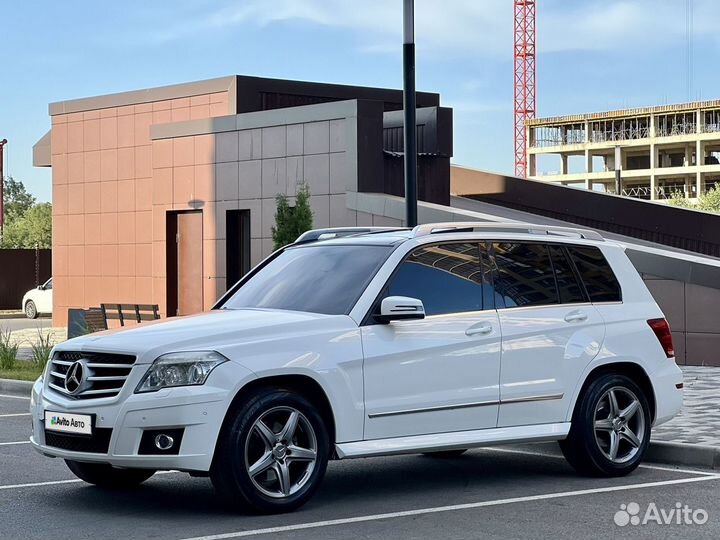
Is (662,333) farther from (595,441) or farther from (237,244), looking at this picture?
(237,244)

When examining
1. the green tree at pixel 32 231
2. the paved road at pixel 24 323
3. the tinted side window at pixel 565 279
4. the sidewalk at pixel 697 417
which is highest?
the green tree at pixel 32 231

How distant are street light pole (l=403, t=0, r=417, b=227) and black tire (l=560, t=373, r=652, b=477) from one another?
6160 mm

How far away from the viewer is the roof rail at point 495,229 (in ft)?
30.9

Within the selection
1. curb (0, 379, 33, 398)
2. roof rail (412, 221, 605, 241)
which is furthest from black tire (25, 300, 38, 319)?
roof rail (412, 221, 605, 241)

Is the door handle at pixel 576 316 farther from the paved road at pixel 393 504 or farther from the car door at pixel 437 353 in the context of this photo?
the paved road at pixel 393 504

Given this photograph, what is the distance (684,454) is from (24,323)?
30.8m

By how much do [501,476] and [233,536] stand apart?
3.08m

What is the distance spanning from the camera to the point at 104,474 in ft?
30.3

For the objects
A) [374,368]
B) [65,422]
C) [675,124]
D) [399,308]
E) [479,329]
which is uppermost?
[675,124]

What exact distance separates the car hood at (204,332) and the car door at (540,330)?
4.53ft

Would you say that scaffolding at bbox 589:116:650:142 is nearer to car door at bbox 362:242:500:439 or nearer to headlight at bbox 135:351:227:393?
car door at bbox 362:242:500:439

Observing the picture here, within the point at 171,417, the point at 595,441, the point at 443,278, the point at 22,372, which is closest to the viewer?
the point at 171,417

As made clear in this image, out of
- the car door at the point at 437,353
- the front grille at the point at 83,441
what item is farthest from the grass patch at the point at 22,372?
the car door at the point at 437,353
